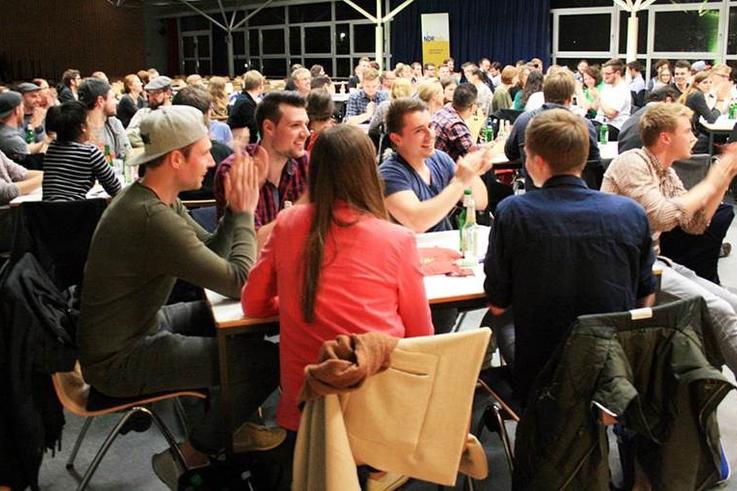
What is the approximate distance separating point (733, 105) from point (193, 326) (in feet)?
21.8

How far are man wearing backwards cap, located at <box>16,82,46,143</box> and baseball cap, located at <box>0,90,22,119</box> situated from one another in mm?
1284

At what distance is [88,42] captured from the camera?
787 inches

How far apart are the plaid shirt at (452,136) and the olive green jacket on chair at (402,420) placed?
3.17 meters

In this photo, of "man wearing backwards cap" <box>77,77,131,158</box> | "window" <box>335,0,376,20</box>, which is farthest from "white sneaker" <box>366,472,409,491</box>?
"window" <box>335,0,376,20</box>

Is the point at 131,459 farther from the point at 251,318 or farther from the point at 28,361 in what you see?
the point at 251,318

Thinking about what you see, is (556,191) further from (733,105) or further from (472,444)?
(733,105)

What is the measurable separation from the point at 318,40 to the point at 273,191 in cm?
1567

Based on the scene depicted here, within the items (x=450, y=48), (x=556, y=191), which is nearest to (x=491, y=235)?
(x=556, y=191)

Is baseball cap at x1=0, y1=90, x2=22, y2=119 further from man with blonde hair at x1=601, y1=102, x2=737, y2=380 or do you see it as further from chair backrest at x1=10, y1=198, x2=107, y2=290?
man with blonde hair at x1=601, y1=102, x2=737, y2=380

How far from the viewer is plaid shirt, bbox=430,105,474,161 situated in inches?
196

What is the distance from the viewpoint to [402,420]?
6.39 ft

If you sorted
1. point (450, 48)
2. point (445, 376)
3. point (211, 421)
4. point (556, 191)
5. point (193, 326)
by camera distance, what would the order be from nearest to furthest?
1. point (445, 376)
2. point (556, 191)
3. point (211, 421)
4. point (193, 326)
5. point (450, 48)

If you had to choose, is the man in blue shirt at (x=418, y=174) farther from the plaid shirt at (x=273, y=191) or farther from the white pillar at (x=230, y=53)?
the white pillar at (x=230, y=53)

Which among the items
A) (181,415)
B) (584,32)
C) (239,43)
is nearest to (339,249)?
(181,415)
